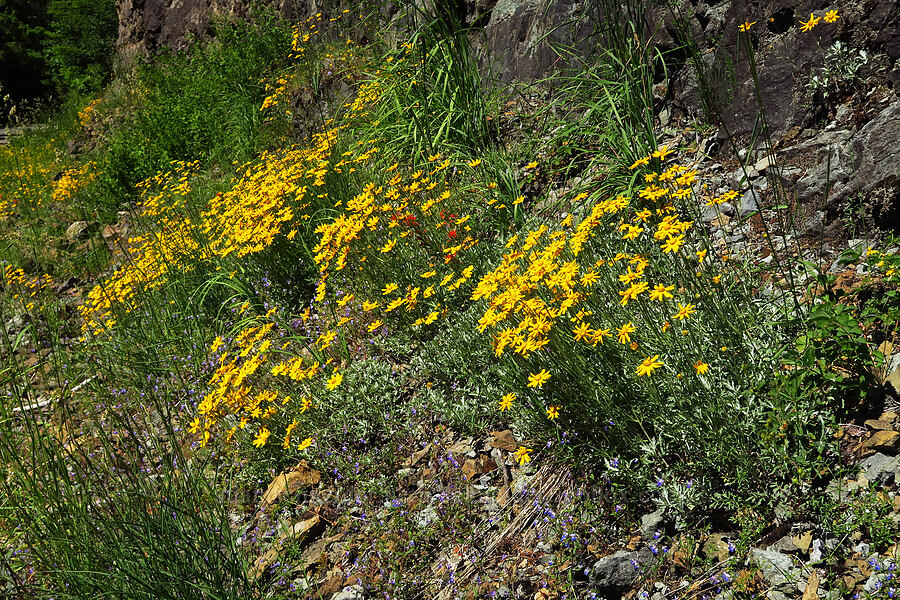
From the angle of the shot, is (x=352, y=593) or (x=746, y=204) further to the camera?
(x=746, y=204)

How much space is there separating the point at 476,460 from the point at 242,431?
4.88 ft

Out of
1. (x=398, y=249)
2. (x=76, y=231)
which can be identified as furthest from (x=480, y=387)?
(x=76, y=231)

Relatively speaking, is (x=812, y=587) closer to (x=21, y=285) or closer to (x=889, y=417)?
(x=889, y=417)

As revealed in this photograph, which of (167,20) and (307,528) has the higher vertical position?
(167,20)

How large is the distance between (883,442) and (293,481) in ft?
8.53

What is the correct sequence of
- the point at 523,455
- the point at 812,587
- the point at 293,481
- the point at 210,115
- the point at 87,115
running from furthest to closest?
1. the point at 87,115
2. the point at 210,115
3. the point at 293,481
4. the point at 523,455
5. the point at 812,587

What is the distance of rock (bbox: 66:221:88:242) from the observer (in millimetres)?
8288

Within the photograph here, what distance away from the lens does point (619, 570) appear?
2.06 meters

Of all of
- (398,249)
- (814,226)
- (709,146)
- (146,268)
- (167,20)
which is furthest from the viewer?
(167,20)

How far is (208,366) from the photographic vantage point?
14.2 ft

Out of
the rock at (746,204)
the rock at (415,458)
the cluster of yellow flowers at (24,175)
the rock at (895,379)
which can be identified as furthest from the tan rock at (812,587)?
the cluster of yellow flowers at (24,175)

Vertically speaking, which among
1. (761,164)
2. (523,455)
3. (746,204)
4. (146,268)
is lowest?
(523,455)

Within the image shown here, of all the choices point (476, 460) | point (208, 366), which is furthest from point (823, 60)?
point (208, 366)

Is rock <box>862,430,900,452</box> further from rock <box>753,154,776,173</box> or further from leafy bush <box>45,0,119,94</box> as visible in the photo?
leafy bush <box>45,0,119,94</box>
